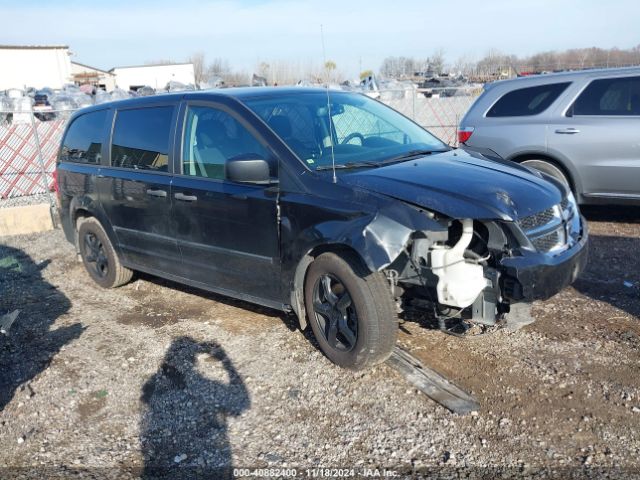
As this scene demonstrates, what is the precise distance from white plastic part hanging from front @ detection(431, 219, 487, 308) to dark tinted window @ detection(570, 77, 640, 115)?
424 cm

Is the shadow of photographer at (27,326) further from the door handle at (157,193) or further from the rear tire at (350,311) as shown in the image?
the rear tire at (350,311)

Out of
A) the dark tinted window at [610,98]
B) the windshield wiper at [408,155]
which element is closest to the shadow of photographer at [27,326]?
the windshield wiper at [408,155]

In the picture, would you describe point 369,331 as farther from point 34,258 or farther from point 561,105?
point 34,258

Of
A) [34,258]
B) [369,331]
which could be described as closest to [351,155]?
[369,331]

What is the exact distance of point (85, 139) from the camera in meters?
5.92

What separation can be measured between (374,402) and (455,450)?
64 cm

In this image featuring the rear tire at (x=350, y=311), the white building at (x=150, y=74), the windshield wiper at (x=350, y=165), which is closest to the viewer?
the rear tire at (x=350, y=311)

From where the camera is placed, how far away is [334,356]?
3.91 metres

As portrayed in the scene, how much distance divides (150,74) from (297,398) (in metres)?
57.1

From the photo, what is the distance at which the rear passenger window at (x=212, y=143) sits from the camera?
422cm

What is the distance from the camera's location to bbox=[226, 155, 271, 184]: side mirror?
12.6 feet

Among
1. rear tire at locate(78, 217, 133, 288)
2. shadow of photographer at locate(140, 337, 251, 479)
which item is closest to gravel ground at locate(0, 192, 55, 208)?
rear tire at locate(78, 217, 133, 288)

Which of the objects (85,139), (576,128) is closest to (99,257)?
(85,139)

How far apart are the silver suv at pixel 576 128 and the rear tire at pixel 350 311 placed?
3.61 metres
